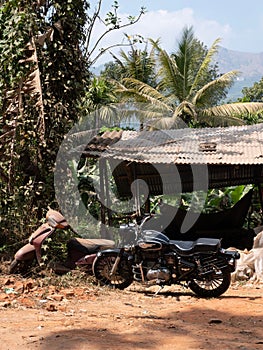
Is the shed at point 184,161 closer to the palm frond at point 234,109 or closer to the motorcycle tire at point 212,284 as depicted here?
the motorcycle tire at point 212,284

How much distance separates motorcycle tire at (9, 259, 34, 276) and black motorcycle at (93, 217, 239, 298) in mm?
911

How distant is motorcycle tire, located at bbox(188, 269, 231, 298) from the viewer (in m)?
6.36

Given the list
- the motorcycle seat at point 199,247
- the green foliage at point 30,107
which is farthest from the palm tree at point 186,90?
the motorcycle seat at point 199,247

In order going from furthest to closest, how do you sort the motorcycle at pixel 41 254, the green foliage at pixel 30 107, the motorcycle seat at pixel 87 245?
the green foliage at pixel 30 107 → the motorcycle seat at pixel 87 245 → the motorcycle at pixel 41 254

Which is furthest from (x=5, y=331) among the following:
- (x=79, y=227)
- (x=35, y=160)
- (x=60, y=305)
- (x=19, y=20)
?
(x=79, y=227)

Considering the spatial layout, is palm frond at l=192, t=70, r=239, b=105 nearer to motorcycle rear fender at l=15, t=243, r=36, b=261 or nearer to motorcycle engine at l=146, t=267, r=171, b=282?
motorcycle rear fender at l=15, t=243, r=36, b=261

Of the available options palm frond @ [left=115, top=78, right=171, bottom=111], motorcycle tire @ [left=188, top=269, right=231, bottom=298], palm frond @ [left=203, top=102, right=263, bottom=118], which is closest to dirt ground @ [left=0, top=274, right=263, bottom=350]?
motorcycle tire @ [left=188, top=269, right=231, bottom=298]

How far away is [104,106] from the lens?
17719 millimetres

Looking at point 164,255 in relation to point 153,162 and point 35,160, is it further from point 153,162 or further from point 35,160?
point 153,162

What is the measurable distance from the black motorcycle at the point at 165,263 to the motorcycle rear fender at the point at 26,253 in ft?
2.77

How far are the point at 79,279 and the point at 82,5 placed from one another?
4.06 meters

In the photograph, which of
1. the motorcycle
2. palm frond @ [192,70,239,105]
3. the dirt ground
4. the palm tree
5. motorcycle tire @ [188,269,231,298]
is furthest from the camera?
palm frond @ [192,70,239,105]

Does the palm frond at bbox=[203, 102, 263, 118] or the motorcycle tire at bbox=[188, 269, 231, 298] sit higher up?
the palm frond at bbox=[203, 102, 263, 118]

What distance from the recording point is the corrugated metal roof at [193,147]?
9312mm
